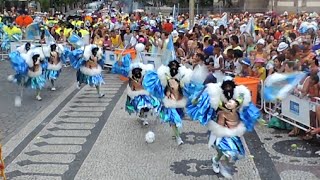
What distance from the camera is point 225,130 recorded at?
295 inches

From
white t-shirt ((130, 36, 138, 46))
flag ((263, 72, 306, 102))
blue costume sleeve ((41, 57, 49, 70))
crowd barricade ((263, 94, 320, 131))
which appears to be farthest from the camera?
white t-shirt ((130, 36, 138, 46))

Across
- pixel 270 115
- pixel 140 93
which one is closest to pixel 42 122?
pixel 140 93

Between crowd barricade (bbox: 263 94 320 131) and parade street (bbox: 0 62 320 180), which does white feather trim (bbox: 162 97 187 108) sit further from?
crowd barricade (bbox: 263 94 320 131)

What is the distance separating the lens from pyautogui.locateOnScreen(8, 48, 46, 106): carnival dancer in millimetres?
13191

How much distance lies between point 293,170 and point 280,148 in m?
1.20

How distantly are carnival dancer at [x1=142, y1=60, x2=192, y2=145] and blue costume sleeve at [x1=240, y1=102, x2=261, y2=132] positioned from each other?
5.86 ft

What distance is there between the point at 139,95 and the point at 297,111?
3.24 m

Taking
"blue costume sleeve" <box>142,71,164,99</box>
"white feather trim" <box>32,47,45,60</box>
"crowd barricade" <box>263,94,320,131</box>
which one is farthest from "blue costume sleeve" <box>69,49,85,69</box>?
"crowd barricade" <box>263,94,320,131</box>

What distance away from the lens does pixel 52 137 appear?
1017cm

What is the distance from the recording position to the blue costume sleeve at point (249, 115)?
7586 millimetres

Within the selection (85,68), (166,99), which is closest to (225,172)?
(166,99)

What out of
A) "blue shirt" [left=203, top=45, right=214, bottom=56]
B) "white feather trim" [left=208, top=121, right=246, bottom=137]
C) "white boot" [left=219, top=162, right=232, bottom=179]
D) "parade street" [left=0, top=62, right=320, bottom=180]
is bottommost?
"parade street" [left=0, top=62, right=320, bottom=180]

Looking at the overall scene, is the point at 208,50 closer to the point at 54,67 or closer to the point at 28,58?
the point at 54,67

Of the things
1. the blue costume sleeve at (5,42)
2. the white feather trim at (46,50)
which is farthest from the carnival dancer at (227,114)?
the blue costume sleeve at (5,42)
